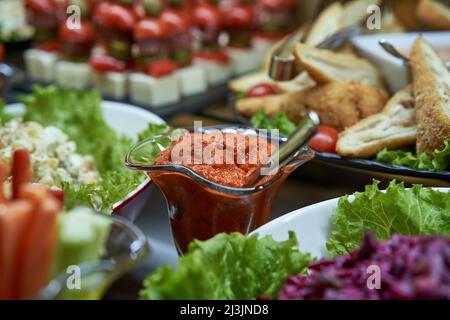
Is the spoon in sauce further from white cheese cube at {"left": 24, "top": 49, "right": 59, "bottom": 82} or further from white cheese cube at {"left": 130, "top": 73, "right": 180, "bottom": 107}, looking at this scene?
white cheese cube at {"left": 24, "top": 49, "right": 59, "bottom": 82}

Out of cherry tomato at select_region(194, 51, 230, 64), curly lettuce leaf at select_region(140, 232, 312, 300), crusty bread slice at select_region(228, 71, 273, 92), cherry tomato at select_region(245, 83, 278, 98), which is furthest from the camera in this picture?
cherry tomato at select_region(194, 51, 230, 64)

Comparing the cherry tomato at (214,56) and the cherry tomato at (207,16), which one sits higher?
the cherry tomato at (207,16)

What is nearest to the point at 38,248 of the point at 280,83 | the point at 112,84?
the point at 280,83

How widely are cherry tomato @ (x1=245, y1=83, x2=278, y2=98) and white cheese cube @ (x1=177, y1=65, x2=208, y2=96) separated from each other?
0.56 m

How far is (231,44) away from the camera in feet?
9.80

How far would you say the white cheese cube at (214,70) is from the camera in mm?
2816

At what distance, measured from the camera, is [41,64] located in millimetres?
2850

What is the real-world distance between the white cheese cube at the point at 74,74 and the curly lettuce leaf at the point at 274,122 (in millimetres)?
1054

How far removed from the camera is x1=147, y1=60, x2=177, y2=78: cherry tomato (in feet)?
8.39

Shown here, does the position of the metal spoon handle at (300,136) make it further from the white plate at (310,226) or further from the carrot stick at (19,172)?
the carrot stick at (19,172)

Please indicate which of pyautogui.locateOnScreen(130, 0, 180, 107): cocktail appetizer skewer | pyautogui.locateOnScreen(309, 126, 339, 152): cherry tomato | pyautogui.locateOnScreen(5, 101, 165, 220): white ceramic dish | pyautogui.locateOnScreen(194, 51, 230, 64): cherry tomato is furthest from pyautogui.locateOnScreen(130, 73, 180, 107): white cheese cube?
pyautogui.locateOnScreen(309, 126, 339, 152): cherry tomato

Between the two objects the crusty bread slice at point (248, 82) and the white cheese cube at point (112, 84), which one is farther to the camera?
the white cheese cube at point (112, 84)

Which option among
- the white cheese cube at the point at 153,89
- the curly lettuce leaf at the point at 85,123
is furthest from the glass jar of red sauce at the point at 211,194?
the white cheese cube at the point at 153,89
